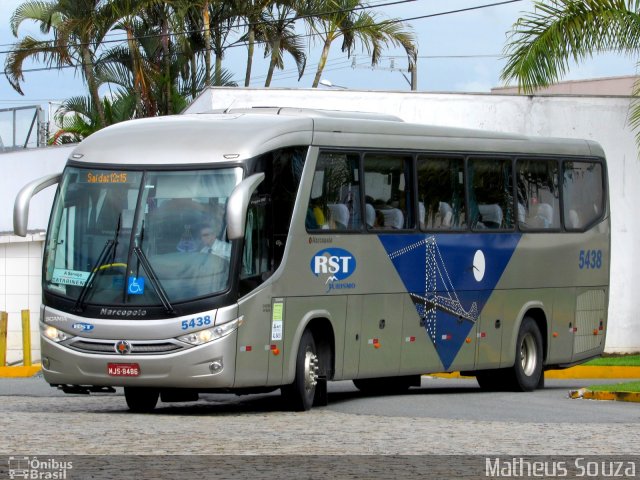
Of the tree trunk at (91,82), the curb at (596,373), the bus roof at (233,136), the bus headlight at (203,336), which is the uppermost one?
the tree trunk at (91,82)

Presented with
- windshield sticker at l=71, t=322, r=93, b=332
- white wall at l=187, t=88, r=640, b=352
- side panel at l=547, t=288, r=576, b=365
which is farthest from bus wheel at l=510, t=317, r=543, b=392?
white wall at l=187, t=88, r=640, b=352

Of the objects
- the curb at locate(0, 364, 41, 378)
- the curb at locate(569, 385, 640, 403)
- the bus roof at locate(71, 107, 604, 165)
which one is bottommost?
the curb at locate(0, 364, 41, 378)

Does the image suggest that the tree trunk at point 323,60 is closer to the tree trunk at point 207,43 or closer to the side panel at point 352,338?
the tree trunk at point 207,43

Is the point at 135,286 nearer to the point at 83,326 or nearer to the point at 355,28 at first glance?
the point at 83,326

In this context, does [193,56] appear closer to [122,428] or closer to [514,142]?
[514,142]

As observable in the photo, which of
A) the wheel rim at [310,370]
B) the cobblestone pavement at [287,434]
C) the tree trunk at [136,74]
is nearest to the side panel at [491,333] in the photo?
the wheel rim at [310,370]

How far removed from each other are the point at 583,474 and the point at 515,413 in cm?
568

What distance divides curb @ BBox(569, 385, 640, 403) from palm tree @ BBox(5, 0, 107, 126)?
22.2m

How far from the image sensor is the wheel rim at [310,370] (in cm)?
1599

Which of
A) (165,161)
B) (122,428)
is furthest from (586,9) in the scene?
(122,428)

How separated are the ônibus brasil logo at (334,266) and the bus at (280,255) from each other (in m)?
0.02

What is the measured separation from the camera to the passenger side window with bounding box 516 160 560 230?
66.2ft

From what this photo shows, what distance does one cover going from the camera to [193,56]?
41.3 m

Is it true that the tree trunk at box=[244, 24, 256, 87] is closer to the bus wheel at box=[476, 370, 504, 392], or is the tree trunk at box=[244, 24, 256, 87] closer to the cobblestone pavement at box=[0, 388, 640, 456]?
the bus wheel at box=[476, 370, 504, 392]
